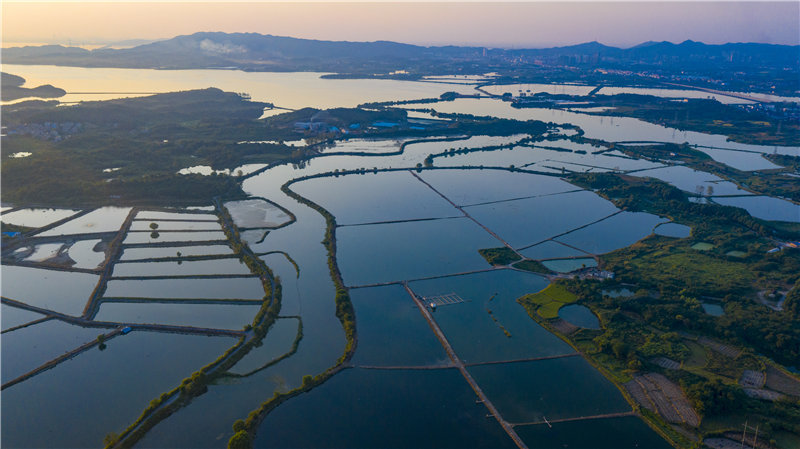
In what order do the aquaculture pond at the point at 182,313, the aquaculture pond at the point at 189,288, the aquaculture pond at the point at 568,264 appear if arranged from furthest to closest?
the aquaculture pond at the point at 568,264, the aquaculture pond at the point at 189,288, the aquaculture pond at the point at 182,313

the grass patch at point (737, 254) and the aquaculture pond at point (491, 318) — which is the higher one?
the grass patch at point (737, 254)

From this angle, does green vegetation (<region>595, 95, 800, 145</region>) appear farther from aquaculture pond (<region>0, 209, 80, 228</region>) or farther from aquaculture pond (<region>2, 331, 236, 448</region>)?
aquaculture pond (<region>0, 209, 80, 228</region>)

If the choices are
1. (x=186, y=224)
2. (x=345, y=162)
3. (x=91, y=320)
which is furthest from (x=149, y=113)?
(x=91, y=320)

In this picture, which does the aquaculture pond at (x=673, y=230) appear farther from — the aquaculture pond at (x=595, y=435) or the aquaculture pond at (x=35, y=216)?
the aquaculture pond at (x=35, y=216)

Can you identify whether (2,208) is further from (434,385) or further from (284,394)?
(434,385)

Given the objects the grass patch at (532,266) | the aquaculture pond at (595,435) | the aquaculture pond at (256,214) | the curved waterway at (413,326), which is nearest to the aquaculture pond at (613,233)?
the curved waterway at (413,326)

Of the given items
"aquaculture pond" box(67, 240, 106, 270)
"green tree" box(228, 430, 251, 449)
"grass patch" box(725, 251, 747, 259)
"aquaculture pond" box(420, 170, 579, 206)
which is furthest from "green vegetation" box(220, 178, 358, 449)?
"grass patch" box(725, 251, 747, 259)
